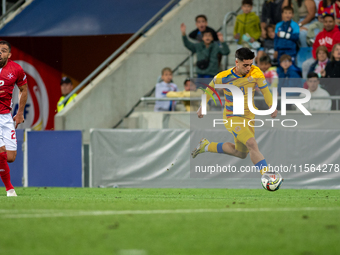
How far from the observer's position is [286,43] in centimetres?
1562

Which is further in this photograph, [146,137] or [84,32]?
[84,32]

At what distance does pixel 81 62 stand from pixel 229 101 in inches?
434

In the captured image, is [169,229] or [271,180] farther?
[271,180]

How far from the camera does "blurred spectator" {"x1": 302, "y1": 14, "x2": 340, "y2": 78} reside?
1527 centimetres

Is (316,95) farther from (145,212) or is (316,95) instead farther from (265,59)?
(145,212)

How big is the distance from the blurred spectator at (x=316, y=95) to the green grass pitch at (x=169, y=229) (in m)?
6.67

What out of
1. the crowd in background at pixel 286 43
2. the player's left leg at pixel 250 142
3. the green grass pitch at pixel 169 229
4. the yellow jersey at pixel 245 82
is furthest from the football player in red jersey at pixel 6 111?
the crowd in background at pixel 286 43

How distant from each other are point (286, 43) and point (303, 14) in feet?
7.63

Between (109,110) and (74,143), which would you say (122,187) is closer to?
(74,143)

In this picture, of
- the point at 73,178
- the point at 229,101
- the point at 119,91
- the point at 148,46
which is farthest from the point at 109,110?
the point at 229,101

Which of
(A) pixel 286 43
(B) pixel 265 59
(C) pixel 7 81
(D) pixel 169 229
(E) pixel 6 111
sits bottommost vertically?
(D) pixel 169 229

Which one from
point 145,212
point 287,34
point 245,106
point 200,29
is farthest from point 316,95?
point 145,212

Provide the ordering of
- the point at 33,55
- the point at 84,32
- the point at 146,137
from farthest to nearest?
the point at 33,55 < the point at 84,32 < the point at 146,137

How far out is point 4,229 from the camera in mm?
5270
